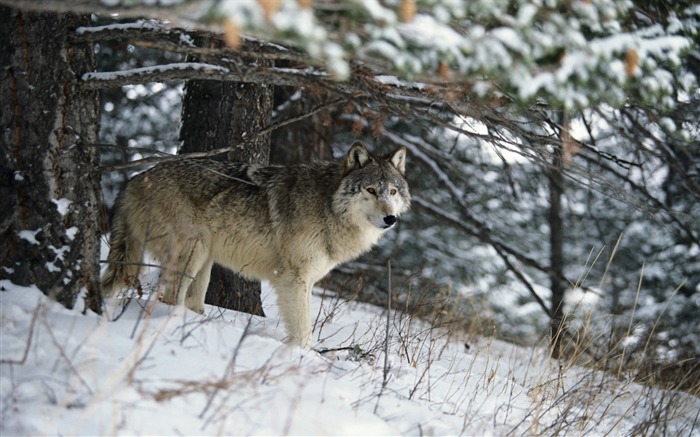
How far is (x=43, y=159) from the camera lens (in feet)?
14.4

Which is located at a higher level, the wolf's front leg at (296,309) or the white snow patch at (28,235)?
the white snow patch at (28,235)

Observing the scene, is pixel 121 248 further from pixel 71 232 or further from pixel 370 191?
pixel 370 191

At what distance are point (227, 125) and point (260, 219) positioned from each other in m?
1.24

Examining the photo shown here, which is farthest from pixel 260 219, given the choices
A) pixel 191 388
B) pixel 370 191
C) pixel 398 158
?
pixel 191 388

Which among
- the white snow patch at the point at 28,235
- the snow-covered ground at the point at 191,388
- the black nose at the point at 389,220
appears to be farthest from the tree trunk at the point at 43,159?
the black nose at the point at 389,220

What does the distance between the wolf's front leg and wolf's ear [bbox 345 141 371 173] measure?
3.97 ft

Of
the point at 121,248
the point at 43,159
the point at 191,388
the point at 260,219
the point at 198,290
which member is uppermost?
the point at 43,159

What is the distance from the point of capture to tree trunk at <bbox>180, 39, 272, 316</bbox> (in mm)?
6957

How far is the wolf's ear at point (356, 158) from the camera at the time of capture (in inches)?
251

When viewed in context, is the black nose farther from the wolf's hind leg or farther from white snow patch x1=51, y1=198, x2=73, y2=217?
white snow patch x1=51, y1=198, x2=73, y2=217

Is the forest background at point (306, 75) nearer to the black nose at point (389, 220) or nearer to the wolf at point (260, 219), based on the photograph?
the wolf at point (260, 219)

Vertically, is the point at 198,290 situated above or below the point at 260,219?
below

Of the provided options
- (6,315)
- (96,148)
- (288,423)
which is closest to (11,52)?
(96,148)

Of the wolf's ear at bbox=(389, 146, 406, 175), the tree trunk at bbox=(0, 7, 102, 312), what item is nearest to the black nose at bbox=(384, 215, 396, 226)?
the wolf's ear at bbox=(389, 146, 406, 175)
